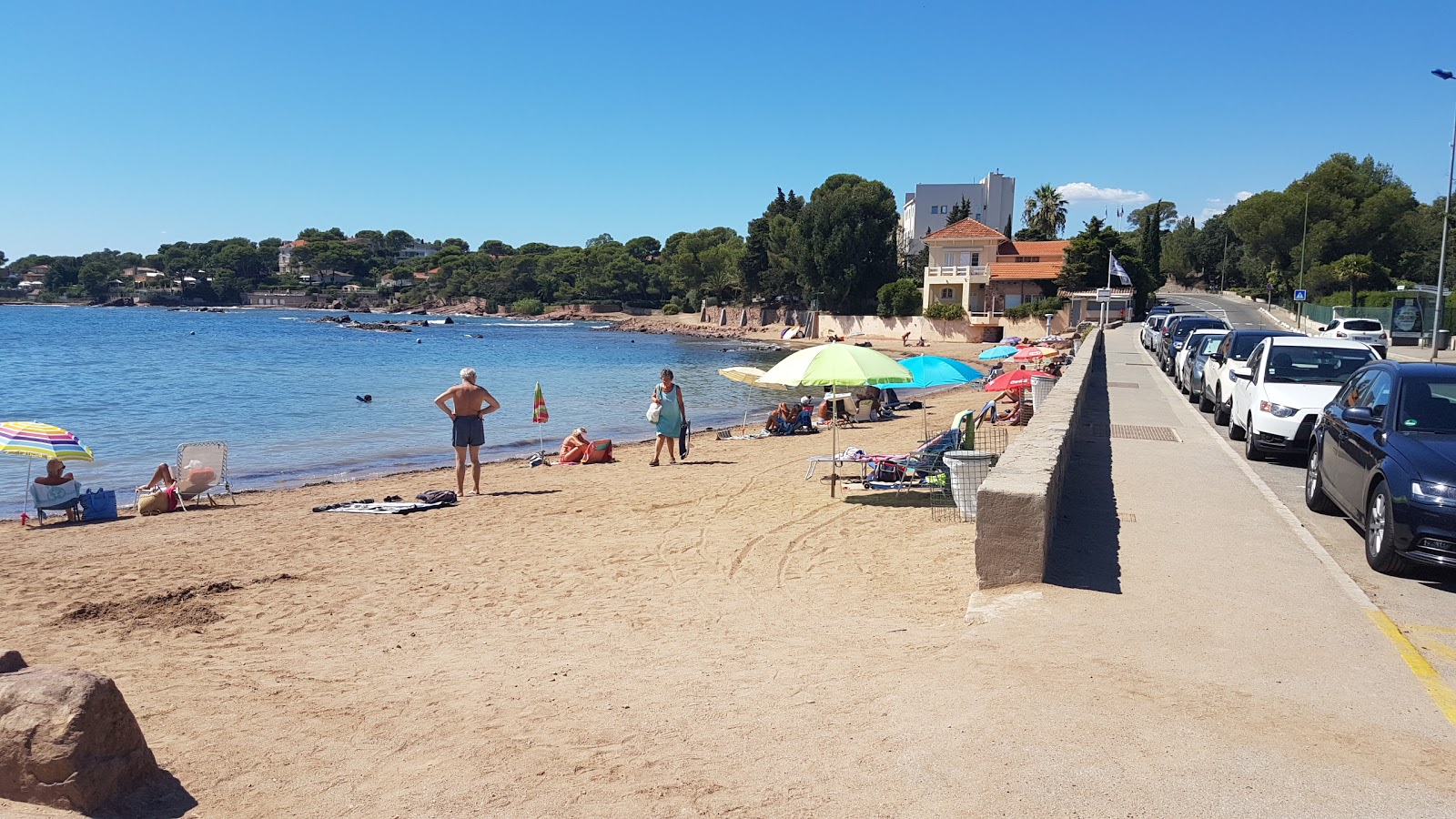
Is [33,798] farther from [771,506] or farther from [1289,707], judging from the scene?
[771,506]

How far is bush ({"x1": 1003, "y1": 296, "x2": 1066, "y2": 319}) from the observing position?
62125mm

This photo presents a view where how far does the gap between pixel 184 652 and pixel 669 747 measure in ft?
13.4

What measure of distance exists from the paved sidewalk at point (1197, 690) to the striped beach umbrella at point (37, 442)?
39.4 feet

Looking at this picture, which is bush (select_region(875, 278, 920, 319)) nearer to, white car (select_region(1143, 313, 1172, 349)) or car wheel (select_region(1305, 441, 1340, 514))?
white car (select_region(1143, 313, 1172, 349))

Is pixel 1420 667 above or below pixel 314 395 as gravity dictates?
above

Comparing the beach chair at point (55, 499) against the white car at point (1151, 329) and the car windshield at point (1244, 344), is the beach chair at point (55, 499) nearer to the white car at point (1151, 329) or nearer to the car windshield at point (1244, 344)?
the car windshield at point (1244, 344)

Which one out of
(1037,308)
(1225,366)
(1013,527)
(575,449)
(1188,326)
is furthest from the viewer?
(1037,308)

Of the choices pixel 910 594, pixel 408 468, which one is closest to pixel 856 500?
pixel 910 594

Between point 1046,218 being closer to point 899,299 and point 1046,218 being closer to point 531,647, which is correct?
point 899,299

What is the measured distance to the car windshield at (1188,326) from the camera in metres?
26.5

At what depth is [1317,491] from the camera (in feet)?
29.3

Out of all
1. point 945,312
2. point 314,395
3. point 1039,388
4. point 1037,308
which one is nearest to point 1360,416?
point 1039,388

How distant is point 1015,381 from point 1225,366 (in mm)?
3653

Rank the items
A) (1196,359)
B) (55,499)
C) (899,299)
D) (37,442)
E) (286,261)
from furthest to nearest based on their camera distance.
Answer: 1. (286,261)
2. (899,299)
3. (1196,359)
4. (55,499)
5. (37,442)
